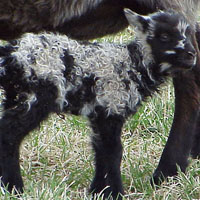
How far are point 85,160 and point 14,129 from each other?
110 cm

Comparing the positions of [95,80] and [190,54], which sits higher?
[190,54]

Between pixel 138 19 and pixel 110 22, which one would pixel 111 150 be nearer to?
pixel 138 19

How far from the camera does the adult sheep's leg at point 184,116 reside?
5.39 m

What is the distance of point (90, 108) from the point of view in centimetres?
482

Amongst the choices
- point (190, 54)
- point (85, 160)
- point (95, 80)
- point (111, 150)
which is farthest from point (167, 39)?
point (85, 160)

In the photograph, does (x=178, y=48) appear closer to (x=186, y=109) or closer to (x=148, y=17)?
(x=148, y=17)

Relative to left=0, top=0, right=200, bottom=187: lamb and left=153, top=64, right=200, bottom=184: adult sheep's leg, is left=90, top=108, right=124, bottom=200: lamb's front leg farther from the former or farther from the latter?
left=153, top=64, right=200, bottom=184: adult sheep's leg

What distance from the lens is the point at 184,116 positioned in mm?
5430

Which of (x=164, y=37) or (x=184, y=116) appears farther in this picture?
(x=184, y=116)

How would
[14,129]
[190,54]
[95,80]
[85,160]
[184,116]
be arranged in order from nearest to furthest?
[14,129] < [95,80] < [190,54] < [184,116] < [85,160]

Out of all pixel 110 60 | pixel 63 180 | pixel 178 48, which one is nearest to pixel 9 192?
pixel 63 180

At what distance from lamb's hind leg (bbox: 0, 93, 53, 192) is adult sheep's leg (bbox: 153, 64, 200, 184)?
1293mm

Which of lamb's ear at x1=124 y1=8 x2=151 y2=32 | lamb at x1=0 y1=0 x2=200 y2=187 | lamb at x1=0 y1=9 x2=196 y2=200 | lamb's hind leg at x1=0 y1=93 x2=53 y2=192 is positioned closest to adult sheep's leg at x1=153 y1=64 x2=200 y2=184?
lamb at x1=0 y1=0 x2=200 y2=187

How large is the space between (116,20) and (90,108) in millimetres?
1072
